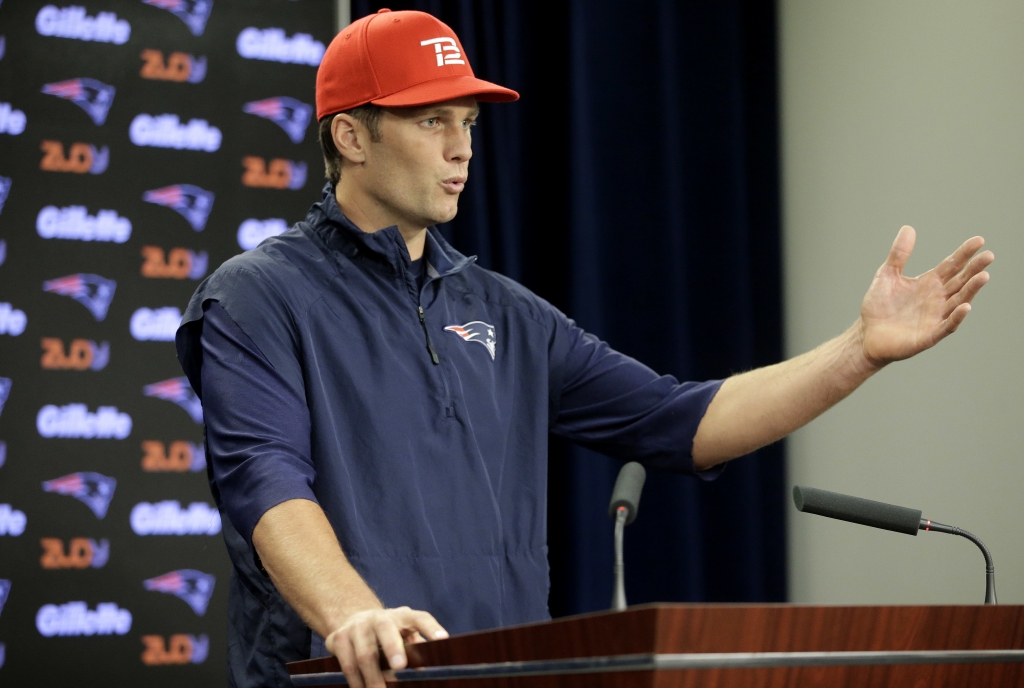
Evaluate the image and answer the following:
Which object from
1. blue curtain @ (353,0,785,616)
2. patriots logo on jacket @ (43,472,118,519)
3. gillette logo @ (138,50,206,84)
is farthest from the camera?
blue curtain @ (353,0,785,616)

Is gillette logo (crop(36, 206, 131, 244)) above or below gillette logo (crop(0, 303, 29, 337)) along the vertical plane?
above

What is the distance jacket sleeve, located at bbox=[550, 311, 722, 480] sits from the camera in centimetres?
183

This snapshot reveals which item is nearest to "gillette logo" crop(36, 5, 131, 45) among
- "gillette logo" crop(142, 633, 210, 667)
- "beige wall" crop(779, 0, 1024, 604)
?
"gillette logo" crop(142, 633, 210, 667)

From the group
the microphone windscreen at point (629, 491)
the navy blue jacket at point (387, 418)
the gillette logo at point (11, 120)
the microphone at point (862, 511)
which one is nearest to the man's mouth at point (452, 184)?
Answer: the navy blue jacket at point (387, 418)

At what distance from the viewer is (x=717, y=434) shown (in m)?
1.78

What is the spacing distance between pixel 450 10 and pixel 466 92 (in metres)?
1.61

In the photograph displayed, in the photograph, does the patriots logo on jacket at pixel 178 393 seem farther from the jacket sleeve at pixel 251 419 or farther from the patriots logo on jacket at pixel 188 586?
the jacket sleeve at pixel 251 419

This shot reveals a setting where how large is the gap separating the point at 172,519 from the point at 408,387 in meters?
1.45

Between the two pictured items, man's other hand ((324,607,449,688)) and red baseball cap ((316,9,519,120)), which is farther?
red baseball cap ((316,9,519,120))

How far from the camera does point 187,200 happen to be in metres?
2.96

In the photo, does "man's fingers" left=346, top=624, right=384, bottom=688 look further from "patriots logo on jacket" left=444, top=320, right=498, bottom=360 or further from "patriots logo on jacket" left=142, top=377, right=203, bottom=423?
"patriots logo on jacket" left=142, top=377, right=203, bottom=423

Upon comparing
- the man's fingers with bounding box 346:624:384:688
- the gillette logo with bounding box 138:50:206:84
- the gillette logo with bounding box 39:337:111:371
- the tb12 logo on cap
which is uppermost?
the gillette logo with bounding box 138:50:206:84

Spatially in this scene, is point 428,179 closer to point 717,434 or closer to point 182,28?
point 717,434

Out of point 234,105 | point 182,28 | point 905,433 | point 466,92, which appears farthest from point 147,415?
point 905,433
